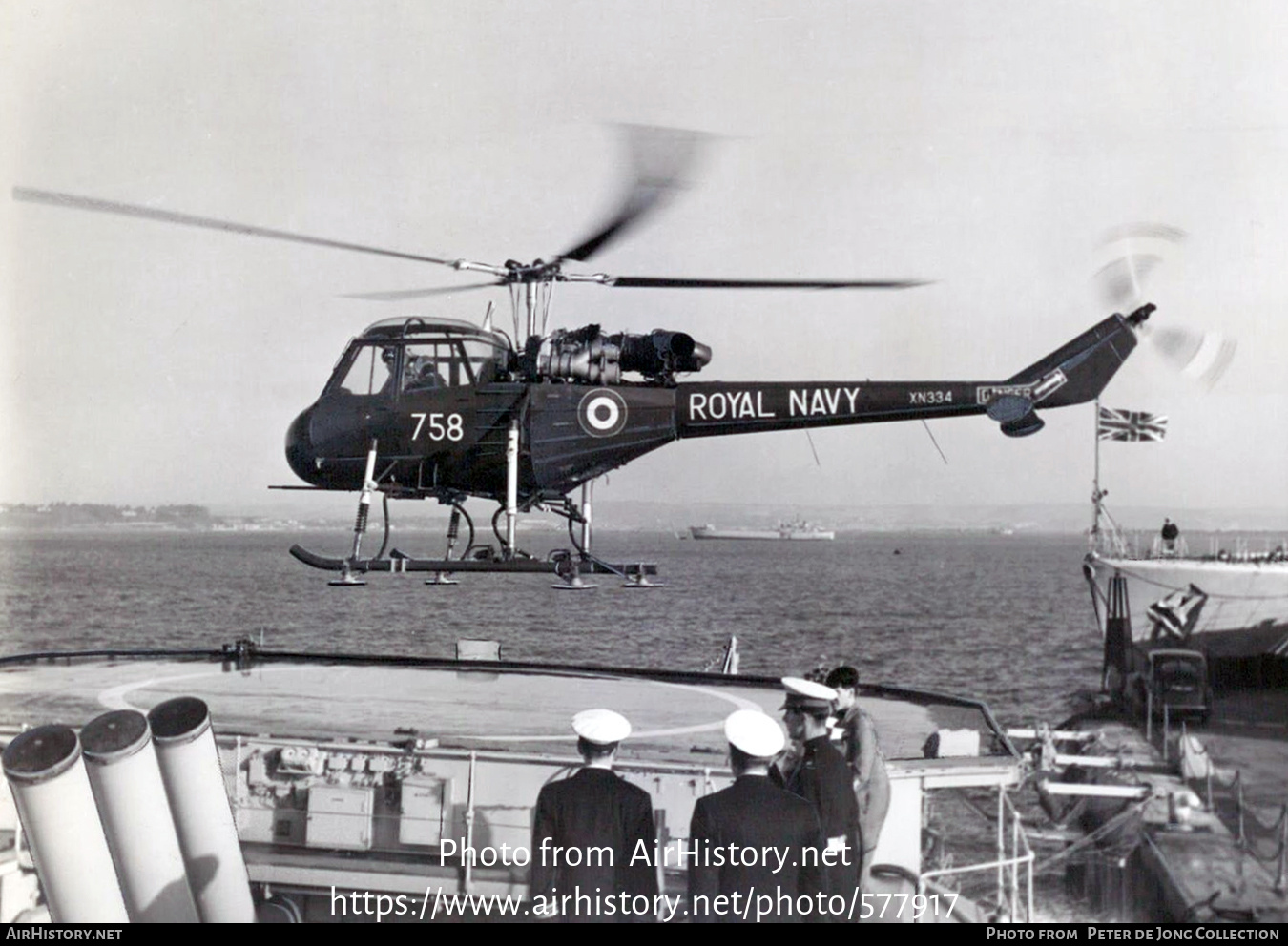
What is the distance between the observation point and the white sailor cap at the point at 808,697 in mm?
5727

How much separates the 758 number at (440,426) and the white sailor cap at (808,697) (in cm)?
774

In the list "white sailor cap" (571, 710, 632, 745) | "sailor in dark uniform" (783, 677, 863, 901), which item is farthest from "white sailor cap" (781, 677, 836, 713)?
"white sailor cap" (571, 710, 632, 745)

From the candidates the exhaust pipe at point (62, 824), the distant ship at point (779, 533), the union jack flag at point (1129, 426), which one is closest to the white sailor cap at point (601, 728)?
the exhaust pipe at point (62, 824)

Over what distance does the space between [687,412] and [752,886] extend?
8.40 meters

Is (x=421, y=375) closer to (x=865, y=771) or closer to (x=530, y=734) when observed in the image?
(x=530, y=734)

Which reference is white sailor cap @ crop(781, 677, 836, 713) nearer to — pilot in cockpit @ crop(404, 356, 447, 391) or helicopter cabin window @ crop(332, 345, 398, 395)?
pilot in cockpit @ crop(404, 356, 447, 391)

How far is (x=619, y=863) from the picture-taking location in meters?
4.89

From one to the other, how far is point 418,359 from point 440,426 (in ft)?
2.90

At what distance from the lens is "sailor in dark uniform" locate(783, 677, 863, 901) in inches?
221

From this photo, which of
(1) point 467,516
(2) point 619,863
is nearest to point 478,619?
(1) point 467,516

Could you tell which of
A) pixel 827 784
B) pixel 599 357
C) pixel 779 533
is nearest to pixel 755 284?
pixel 599 357

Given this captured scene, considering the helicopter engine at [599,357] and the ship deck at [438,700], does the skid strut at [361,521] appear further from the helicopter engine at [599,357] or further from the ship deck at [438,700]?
the helicopter engine at [599,357]

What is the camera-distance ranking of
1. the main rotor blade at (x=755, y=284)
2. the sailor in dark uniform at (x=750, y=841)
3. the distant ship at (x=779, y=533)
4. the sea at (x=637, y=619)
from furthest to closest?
the distant ship at (x=779, y=533) < the sea at (x=637, y=619) < the main rotor blade at (x=755, y=284) < the sailor in dark uniform at (x=750, y=841)
